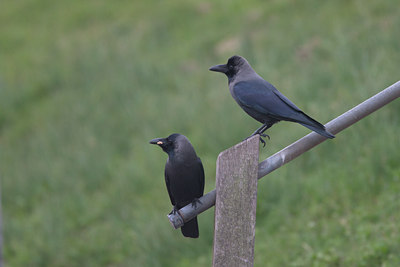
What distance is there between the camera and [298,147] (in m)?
2.48

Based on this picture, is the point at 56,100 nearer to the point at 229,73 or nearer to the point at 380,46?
the point at 380,46

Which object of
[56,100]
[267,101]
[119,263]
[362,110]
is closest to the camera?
[362,110]

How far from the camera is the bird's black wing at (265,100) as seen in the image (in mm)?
2787

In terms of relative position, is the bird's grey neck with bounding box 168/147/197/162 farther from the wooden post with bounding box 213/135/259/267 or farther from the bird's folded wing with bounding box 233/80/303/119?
the wooden post with bounding box 213/135/259/267

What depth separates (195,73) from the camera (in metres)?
9.98

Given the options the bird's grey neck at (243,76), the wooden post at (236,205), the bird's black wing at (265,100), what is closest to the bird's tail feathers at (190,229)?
the wooden post at (236,205)

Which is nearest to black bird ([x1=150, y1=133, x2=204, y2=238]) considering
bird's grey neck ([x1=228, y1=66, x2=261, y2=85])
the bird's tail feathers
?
the bird's tail feathers

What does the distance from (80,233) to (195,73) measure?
387 centimetres

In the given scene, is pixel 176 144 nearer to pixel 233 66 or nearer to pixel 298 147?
pixel 233 66

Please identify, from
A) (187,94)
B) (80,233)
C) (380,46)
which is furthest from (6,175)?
(380,46)

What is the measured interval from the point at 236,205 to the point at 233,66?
3.60ft

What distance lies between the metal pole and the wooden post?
9cm

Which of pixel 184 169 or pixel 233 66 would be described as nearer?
pixel 184 169

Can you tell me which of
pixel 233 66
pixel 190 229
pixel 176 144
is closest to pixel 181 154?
pixel 176 144
